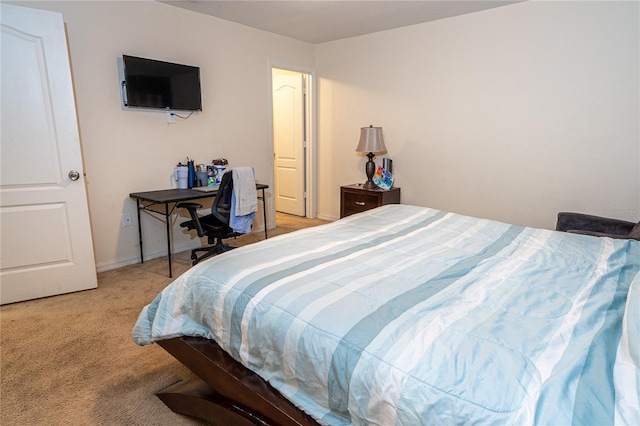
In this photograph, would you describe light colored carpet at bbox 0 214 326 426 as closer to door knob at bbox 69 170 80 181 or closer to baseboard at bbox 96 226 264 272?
baseboard at bbox 96 226 264 272

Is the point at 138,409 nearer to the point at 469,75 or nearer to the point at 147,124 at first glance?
the point at 147,124

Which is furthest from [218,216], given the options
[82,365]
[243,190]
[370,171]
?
[370,171]

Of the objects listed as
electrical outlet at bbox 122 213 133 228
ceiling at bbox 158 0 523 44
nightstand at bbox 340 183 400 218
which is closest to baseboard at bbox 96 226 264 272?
electrical outlet at bbox 122 213 133 228

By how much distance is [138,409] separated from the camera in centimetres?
167

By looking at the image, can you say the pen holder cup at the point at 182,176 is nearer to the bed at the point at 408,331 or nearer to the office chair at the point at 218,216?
the office chair at the point at 218,216

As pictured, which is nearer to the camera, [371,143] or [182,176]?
[182,176]

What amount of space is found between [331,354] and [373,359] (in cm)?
13

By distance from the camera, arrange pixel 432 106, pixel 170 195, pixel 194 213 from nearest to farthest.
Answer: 1. pixel 194 213
2. pixel 170 195
3. pixel 432 106

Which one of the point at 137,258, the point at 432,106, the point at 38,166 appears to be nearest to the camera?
the point at 38,166

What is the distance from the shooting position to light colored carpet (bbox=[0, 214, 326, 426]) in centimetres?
164

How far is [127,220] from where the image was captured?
3393 millimetres

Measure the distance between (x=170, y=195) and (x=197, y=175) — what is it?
0.49 metres

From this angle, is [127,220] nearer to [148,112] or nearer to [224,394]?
[148,112]

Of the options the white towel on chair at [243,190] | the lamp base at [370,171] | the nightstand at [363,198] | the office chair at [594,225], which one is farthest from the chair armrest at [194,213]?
the office chair at [594,225]
